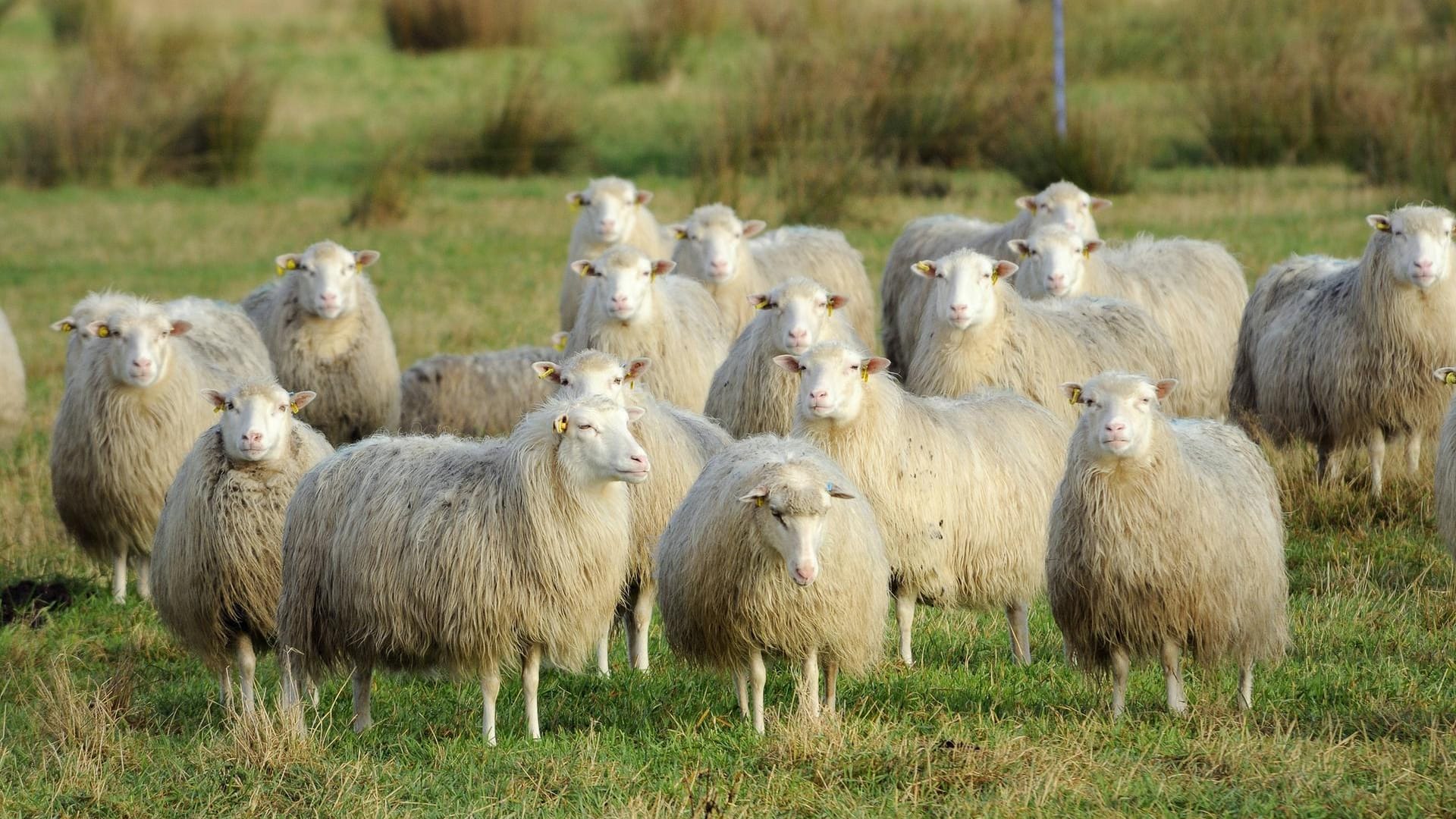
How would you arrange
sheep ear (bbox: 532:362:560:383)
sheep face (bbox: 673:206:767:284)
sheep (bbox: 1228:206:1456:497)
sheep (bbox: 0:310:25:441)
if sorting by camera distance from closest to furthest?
1. sheep ear (bbox: 532:362:560:383)
2. sheep (bbox: 1228:206:1456:497)
3. sheep face (bbox: 673:206:767:284)
4. sheep (bbox: 0:310:25:441)

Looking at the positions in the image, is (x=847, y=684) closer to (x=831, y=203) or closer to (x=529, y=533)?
(x=529, y=533)

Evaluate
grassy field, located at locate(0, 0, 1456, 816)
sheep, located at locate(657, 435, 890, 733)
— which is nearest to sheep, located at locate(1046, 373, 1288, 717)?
grassy field, located at locate(0, 0, 1456, 816)

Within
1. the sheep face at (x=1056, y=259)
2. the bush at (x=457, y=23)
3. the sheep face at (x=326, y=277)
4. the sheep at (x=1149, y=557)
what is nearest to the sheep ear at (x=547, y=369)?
the sheep at (x=1149, y=557)

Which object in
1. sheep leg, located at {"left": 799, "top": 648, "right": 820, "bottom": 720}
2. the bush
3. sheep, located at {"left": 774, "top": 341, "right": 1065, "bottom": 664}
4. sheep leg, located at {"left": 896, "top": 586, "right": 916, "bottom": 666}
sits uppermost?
the bush

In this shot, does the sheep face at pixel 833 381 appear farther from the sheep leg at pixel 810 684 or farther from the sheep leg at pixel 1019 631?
the sheep leg at pixel 810 684

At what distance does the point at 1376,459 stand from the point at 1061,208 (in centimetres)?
257

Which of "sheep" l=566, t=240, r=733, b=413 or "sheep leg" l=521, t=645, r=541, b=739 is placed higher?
"sheep" l=566, t=240, r=733, b=413

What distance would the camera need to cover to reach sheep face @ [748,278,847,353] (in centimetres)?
706

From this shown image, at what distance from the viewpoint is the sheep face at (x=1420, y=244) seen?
7.61 meters

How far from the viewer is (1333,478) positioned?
7.94 m

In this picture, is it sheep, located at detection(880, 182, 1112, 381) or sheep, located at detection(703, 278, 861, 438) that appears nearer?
sheep, located at detection(703, 278, 861, 438)

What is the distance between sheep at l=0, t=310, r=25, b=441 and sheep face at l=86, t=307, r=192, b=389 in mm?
2679

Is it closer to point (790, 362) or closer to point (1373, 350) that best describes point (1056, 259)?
point (1373, 350)

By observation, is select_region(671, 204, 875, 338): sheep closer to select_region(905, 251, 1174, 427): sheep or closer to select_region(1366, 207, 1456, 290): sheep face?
select_region(905, 251, 1174, 427): sheep
